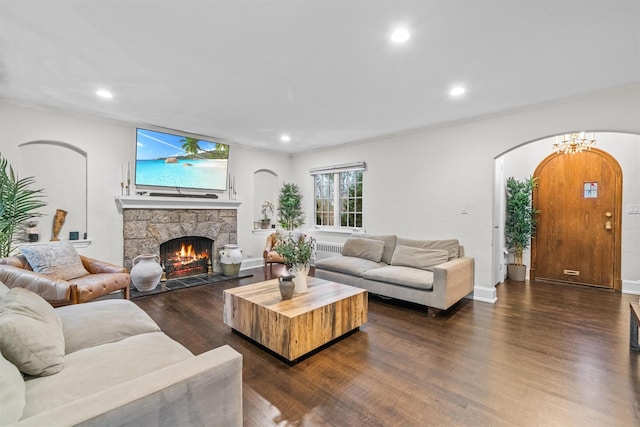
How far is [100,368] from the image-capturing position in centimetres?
140

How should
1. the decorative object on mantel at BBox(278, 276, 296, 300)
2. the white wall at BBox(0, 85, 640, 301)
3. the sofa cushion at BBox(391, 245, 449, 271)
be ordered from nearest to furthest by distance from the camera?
the decorative object on mantel at BBox(278, 276, 296, 300) < the white wall at BBox(0, 85, 640, 301) < the sofa cushion at BBox(391, 245, 449, 271)

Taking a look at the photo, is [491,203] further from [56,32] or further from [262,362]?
[56,32]

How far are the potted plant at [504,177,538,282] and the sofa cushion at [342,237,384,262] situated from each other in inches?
93.6

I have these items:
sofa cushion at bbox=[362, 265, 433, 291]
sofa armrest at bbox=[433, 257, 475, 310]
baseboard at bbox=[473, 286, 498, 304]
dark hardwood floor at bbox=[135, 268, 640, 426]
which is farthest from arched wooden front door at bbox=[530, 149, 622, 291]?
sofa cushion at bbox=[362, 265, 433, 291]

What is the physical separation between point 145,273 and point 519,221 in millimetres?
5896

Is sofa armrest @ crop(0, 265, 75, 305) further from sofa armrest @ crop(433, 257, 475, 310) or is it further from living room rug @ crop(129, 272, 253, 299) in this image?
sofa armrest @ crop(433, 257, 475, 310)

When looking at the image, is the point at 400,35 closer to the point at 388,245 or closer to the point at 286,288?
the point at 286,288

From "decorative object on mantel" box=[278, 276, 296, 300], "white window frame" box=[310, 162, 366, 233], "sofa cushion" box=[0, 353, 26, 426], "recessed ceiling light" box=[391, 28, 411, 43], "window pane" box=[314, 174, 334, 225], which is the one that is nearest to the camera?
"sofa cushion" box=[0, 353, 26, 426]

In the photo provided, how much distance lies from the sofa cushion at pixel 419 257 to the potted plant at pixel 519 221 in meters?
1.96

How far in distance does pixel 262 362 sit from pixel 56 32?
9.52 feet

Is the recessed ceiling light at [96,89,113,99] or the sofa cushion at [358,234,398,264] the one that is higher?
the recessed ceiling light at [96,89,113,99]

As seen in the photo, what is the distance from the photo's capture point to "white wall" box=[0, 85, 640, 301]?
329 cm

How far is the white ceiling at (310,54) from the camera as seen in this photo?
1.87m

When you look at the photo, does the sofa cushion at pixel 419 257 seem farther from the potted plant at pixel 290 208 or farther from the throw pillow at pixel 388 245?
the potted plant at pixel 290 208
